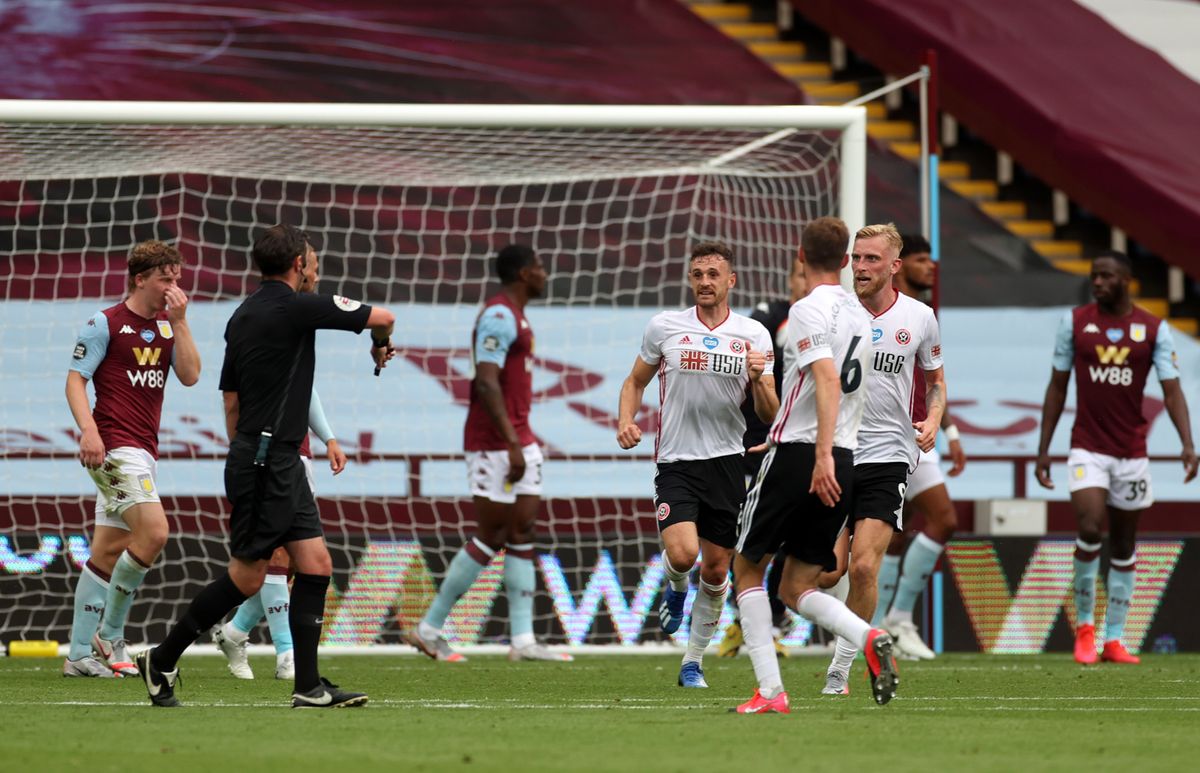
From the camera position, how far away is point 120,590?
883 cm

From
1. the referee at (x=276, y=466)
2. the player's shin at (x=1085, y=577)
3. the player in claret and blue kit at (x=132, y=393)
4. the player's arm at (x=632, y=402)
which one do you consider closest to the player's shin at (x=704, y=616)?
the player's arm at (x=632, y=402)

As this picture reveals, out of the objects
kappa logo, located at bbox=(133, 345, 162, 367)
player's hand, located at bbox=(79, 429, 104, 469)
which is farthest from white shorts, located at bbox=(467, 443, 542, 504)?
player's hand, located at bbox=(79, 429, 104, 469)

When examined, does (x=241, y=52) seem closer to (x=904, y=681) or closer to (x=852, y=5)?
(x=852, y=5)

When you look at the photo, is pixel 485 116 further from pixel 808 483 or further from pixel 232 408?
pixel 808 483

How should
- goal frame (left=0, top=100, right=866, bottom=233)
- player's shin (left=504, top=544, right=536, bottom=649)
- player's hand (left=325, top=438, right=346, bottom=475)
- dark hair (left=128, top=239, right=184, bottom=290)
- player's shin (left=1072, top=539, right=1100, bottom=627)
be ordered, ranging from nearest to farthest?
dark hair (left=128, top=239, right=184, bottom=290), player's hand (left=325, top=438, right=346, bottom=475), goal frame (left=0, top=100, right=866, bottom=233), player's shin (left=504, top=544, right=536, bottom=649), player's shin (left=1072, top=539, right=1100, bottom=627)

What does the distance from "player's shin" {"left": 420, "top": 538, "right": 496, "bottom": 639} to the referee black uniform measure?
3.44 m

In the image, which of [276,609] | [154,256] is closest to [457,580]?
[276,609]

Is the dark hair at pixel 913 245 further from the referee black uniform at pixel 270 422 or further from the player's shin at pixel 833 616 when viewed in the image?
the referee black uniform at pixel 270 422

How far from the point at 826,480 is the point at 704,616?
188 cm

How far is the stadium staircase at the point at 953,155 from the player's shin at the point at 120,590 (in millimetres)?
10292

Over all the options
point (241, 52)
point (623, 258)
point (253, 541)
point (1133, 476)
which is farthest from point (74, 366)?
point (241, 52)

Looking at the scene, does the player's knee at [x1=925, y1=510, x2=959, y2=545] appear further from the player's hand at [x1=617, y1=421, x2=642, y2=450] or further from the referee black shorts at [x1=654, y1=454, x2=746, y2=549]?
the player's hand at [x1=617, y1=421, x2=642, y2=450]

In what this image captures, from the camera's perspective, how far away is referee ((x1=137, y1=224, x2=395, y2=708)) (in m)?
6.83

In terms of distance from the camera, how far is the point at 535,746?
221 inches
